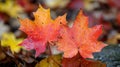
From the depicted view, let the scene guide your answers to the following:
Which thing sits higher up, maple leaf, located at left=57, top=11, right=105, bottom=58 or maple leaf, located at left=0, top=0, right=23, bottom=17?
maple leaf, located at left=57, top=11, right=105, bottom=58

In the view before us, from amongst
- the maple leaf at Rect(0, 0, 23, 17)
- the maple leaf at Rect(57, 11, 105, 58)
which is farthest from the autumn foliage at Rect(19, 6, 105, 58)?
the maple leaf at Rect(0, 0, 23, 17)

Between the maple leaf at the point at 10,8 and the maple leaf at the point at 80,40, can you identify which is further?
the maple leaf at the point at 10,8

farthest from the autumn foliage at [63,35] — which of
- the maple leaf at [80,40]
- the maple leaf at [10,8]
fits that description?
the maple leaf at [10,8]

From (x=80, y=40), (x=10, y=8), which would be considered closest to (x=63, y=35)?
(x=80, y=40)

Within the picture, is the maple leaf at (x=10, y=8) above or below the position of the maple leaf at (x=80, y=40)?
below

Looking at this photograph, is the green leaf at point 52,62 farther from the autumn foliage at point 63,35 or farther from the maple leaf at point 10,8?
the maple leaf at point 10,8

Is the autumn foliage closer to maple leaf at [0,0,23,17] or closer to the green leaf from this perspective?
the green leaf

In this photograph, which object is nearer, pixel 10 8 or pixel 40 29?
pixel 40 29

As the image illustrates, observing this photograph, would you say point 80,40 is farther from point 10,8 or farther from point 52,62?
point 10,8

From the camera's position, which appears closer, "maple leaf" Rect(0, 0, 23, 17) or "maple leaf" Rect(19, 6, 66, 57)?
"maple leaf" Rect(19, 6, 66, 57)
